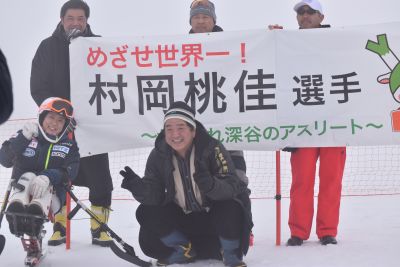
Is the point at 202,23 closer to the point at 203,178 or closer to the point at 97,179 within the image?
the point at 97,179

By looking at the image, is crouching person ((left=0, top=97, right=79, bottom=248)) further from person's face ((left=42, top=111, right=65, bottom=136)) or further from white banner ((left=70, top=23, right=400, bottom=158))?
white banner ((left=70, top=23, right=400, bottom=158))

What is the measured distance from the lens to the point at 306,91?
4.07 meters

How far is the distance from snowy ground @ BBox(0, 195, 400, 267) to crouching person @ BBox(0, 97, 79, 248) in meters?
0.45

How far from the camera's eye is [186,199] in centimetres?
347

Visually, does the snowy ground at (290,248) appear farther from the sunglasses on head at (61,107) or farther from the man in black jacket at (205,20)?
the sunglasses on head at (61,107)

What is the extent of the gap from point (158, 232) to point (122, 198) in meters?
3.43

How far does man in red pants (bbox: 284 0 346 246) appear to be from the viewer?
3977mm

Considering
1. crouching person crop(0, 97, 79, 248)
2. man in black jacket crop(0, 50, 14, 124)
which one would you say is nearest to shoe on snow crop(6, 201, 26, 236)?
crouching person crop(0, 97, 79, 248)

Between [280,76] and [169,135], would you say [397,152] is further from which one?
[169,135]

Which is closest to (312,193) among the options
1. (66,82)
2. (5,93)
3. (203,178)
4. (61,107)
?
(203,178)

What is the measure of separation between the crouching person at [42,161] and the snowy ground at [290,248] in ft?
1.47

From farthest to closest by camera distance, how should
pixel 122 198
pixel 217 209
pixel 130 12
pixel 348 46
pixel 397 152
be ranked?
1. pixel 130 12
2. pixel 397 152
3. pixel 122 198
4. pixel 348 46
5. pixel 217 209

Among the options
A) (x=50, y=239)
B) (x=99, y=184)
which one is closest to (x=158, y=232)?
(x=99, y=184)

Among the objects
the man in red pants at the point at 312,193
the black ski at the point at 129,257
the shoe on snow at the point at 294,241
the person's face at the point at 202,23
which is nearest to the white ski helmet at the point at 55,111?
the black ski at the point at 129,257
